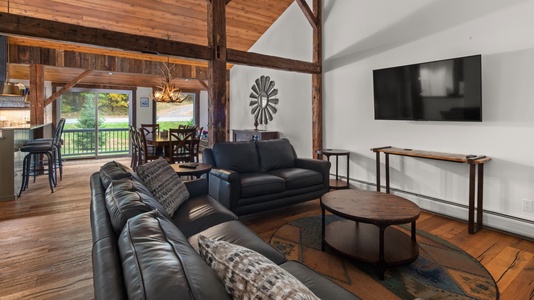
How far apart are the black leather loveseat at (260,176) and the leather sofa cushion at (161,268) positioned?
2.15 metres

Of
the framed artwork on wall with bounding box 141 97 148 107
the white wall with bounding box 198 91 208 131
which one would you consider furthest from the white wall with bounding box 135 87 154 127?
the white wall with bounding box 198 91 208 131

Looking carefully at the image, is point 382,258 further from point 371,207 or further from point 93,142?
point 93,142

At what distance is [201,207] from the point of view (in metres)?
2.43

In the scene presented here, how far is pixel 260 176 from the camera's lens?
3.55m

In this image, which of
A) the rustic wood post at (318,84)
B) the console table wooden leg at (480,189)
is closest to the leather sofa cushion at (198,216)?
the console table wooden leg at (480,189)

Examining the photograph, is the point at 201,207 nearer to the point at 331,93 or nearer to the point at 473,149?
the point at 473,149

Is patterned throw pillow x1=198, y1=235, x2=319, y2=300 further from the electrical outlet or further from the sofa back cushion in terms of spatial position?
the electrical outlet

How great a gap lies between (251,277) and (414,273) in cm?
197

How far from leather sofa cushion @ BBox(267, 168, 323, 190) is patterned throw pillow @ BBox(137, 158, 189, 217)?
1.38 m

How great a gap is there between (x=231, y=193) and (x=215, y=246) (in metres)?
2.15

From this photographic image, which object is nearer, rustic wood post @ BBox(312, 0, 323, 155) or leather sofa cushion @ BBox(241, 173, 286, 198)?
leather sofa cushion @ BBox(241, 173, 286, 198)

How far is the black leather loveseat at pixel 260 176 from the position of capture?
3.26m

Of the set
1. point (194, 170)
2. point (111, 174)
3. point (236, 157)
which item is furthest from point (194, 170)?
point (111, 174)

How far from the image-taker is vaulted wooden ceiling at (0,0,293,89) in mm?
4773
